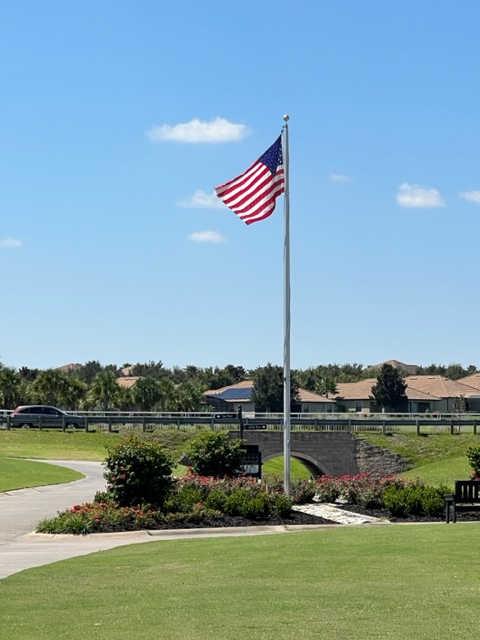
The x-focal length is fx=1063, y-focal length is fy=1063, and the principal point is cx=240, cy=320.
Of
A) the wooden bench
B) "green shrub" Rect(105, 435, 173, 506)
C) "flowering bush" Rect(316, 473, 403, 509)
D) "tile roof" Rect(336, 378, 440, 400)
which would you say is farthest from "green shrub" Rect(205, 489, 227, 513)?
"tile roof" Rect(336, 378, 440, 400)

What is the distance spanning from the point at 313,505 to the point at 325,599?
14829mm

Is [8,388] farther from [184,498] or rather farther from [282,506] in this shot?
A: [282,506]

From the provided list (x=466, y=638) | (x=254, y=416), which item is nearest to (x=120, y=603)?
(x=466, y=638)

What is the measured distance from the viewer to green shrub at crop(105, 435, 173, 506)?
76.5 ft

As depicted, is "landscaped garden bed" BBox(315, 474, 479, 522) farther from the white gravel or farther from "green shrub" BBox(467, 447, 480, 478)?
"green shrub" BBox(467, 447, 480, 478)

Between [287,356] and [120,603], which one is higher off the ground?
[287,356]

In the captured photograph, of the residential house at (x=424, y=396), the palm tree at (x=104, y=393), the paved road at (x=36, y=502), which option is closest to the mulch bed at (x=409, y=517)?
the paved road at (x=36, y=502)

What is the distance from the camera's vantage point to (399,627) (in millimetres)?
9672

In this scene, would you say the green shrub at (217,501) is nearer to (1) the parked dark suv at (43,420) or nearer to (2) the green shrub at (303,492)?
(2) the green shrub at (303,492)

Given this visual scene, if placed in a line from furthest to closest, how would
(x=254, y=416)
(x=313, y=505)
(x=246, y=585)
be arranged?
(x=254, y=416) < (x=313, y=505) < (x=246, y=585)

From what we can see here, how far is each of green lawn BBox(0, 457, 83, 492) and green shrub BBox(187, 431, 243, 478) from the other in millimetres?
7041

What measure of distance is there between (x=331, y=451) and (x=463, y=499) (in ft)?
147

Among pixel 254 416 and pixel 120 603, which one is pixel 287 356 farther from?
pixel 254 416

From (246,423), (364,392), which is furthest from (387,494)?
(364,392)
